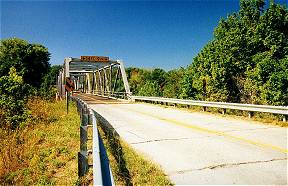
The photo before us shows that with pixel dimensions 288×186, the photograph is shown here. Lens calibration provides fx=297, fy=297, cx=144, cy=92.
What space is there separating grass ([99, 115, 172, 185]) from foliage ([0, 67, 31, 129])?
5550 mm

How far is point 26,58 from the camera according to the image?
4800 centimetres

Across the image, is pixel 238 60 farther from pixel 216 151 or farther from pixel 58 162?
pixel 58 162

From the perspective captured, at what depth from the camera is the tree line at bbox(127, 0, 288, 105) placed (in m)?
32.5

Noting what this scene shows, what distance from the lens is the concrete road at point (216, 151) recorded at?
5.13 meters

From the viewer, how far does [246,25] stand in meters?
39.7

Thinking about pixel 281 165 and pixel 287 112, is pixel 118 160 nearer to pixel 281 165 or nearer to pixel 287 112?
pixel 281 165

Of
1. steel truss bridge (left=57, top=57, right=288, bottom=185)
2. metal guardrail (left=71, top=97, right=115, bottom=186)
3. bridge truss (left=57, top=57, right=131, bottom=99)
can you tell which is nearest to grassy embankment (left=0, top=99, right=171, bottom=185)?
metal guardrail (left=71, top=97, right=115, bottom=186)

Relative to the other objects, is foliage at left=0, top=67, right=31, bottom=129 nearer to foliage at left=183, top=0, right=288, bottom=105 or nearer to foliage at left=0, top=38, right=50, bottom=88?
foliage at left=183, top=0, right=288, bottom=105

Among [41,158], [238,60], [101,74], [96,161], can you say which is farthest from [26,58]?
[96,161]

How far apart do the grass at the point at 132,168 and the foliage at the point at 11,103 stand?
5.55 metres

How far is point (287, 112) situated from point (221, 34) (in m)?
34.4

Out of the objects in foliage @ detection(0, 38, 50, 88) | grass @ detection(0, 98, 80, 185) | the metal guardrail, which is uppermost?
foliage @ detection(0, 38, 50, 88)

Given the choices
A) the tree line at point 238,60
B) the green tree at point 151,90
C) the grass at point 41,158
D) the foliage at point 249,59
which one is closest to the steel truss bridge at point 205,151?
the grass at point 41,158

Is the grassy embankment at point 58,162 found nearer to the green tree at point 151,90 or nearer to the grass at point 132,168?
the grass at point 132,168
